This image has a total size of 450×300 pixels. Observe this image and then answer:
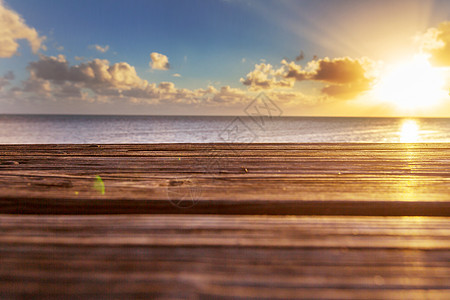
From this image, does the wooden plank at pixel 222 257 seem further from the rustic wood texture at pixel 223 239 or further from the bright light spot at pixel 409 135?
the bright light spot at pixel 409 135

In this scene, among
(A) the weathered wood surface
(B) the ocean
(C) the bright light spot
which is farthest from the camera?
(C) the bright light spot

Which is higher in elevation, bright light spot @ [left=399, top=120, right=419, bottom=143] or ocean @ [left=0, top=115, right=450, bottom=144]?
ocean @ [left=0, top=115, right=450, bottom=144]

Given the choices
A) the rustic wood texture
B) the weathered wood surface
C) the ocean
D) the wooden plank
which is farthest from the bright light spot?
the wooden plank

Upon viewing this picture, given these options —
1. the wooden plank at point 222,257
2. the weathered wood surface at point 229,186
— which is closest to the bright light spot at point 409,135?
the weathered wood surface at point 229,186

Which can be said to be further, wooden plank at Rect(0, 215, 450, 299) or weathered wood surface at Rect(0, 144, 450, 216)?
weathered wood surface at Rect(0, 144, 450, 216)

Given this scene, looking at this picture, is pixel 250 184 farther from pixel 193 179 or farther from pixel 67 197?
pixel 67 197

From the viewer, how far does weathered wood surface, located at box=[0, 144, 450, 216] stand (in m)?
0.83

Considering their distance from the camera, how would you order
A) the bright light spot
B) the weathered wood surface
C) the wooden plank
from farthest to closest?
the bright light spot, the weathered wood surface, the wooden plank

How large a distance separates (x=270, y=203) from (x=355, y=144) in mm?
2161

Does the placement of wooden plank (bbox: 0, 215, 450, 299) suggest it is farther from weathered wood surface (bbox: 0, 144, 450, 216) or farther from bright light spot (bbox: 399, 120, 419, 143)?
bright light spot (bbox: 399, 120, 419, 143)

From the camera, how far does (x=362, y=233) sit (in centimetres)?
64

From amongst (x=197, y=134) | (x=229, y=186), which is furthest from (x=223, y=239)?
(x=197, y=134)

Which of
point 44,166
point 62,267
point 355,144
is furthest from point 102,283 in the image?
point 355,144

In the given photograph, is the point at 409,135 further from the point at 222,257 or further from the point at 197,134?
the point at 222,257
